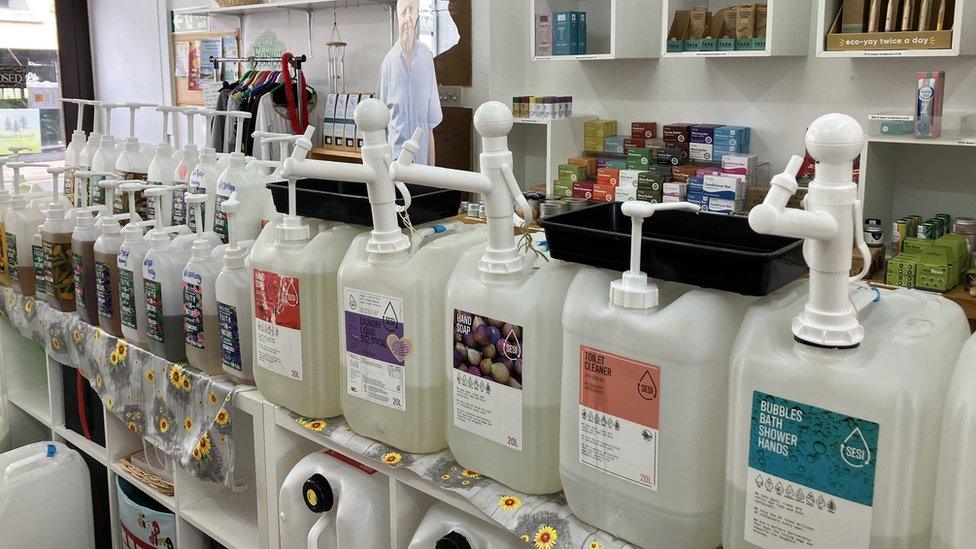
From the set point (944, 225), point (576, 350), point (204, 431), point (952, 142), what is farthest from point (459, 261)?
point (944, 225)

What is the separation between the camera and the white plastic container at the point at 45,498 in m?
2.11

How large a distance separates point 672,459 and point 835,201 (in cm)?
33

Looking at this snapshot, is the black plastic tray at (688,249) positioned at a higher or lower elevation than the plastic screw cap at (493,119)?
lower

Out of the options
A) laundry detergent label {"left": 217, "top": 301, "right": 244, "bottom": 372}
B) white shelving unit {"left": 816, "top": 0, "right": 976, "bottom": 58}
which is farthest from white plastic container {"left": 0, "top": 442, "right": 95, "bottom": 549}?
white shelving unit {"left": 816, "top": 0, "right": 976, "bottom": 58}

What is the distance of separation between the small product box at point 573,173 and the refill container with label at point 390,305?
3.04 metres

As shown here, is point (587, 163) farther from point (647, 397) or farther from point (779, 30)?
point (647, 397)

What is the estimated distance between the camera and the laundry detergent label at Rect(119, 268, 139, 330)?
1731 millimetres

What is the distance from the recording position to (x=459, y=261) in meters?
1.17

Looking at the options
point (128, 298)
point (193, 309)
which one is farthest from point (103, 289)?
point (193, 309)

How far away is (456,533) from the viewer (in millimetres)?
1182

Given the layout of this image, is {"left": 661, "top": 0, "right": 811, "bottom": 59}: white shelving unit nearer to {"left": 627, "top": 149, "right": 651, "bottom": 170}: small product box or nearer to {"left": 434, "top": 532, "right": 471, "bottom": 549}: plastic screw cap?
{"left": 627, "top": 149, "right": 651, "bottom": 170}: small product box

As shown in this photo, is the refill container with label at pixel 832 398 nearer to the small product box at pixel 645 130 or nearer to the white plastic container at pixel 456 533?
the white plastic container at pixel 456 533

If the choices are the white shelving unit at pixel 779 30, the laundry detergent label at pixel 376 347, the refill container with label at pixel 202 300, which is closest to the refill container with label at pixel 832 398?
the laundry detergent label at pixel 376 347

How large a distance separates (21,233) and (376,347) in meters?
1.40
